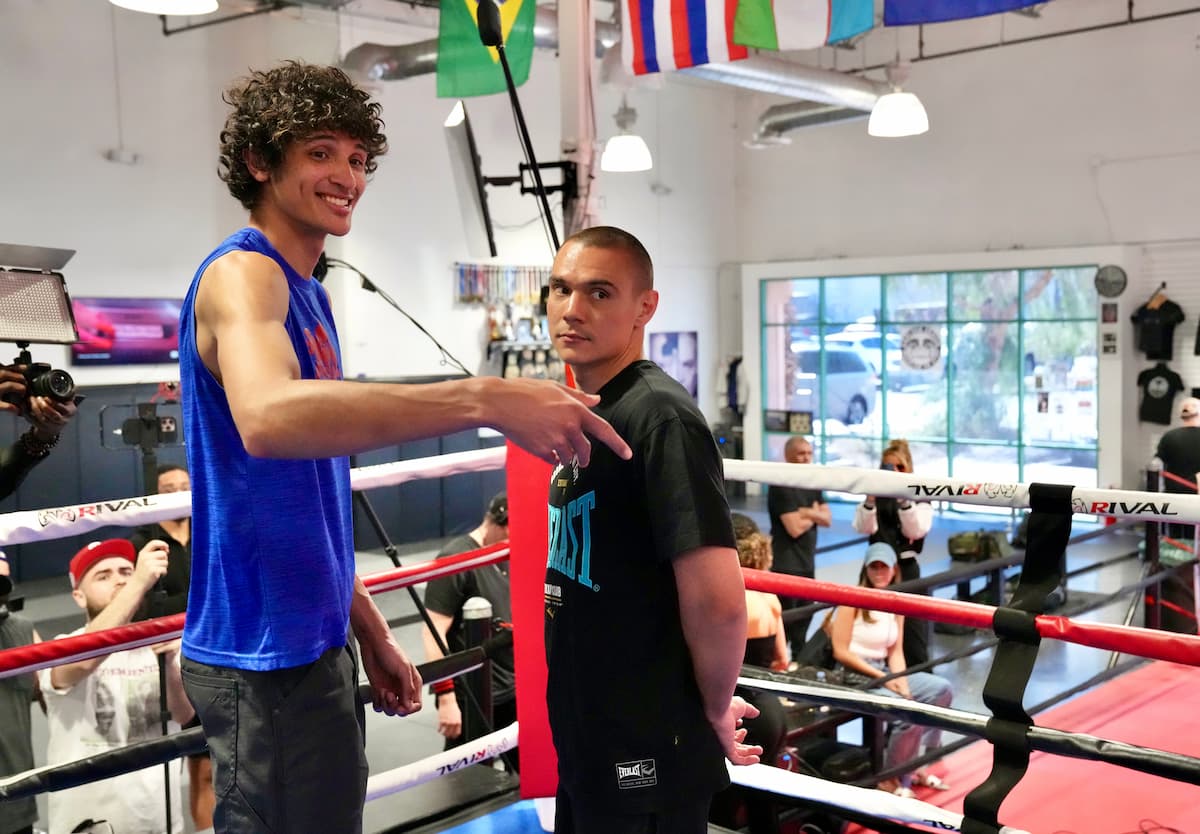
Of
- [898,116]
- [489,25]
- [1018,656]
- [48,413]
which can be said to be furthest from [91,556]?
[898,116]

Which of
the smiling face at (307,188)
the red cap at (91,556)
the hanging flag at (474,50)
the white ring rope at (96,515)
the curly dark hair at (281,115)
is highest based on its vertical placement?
the hanging flag at (474,50)

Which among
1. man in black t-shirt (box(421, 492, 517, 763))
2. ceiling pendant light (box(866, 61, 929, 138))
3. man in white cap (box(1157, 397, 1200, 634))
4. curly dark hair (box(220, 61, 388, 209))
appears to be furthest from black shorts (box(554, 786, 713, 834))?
ceiling pendant light (box(866, 61, 929, 138))

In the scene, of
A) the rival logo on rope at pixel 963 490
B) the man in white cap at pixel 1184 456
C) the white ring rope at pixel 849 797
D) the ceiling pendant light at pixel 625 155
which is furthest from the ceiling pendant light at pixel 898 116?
the white ring rope at pixel 849 797

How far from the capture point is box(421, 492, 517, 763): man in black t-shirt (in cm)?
347

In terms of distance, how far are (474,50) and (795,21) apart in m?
1.31

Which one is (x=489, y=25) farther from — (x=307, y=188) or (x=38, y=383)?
(x=307, y=188)

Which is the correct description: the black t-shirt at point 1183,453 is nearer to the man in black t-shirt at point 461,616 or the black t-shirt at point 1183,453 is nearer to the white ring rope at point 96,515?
the man in black t-shirt at point 461,616

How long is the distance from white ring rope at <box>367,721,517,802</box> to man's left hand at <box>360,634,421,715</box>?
0.68m

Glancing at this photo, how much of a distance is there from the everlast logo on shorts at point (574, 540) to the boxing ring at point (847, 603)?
0.74m

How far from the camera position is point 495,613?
388 centimetres

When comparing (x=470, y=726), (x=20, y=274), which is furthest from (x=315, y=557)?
(x=470, y=726)

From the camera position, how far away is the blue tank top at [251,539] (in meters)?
1.22

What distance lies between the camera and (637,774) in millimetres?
1483

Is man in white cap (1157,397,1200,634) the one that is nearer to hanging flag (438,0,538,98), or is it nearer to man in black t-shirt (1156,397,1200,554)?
man in black t-shirt (1156,397,1200,554)
